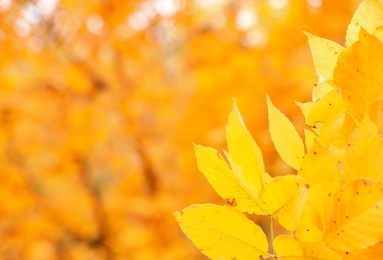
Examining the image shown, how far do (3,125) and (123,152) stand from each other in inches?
33.5

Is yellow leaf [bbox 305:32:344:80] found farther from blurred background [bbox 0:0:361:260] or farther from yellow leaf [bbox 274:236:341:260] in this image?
blurred background [bbox 0:0:361:260]

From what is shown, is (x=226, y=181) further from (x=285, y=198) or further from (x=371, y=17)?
(x=371, y=17)

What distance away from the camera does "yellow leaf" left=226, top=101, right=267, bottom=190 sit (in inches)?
13.0

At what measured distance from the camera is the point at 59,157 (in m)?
3.28

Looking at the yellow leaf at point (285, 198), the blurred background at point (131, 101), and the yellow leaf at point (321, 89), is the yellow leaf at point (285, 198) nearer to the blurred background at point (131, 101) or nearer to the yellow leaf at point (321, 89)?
the yellow leaf at point (321, 89)

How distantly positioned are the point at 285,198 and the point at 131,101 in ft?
8.61

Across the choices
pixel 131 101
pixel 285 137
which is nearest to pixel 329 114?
pixel 285 137

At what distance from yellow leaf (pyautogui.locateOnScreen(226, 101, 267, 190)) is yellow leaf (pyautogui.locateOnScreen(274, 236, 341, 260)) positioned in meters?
0.04

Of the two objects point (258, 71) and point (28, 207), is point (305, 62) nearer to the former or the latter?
point (258, 71)

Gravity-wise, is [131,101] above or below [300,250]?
above

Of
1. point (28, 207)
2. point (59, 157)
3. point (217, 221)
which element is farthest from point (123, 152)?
point (217, 221)

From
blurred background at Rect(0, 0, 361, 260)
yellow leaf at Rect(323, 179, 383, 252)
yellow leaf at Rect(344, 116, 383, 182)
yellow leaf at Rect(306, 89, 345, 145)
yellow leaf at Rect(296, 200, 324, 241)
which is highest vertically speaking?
blurred background at Rect(0, 0, 361, 260)

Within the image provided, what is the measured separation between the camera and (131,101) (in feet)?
9.52

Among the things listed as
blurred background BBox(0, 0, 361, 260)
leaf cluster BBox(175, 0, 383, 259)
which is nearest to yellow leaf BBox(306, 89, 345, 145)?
leaf cluster BBox(175, 0, 383, 259)
